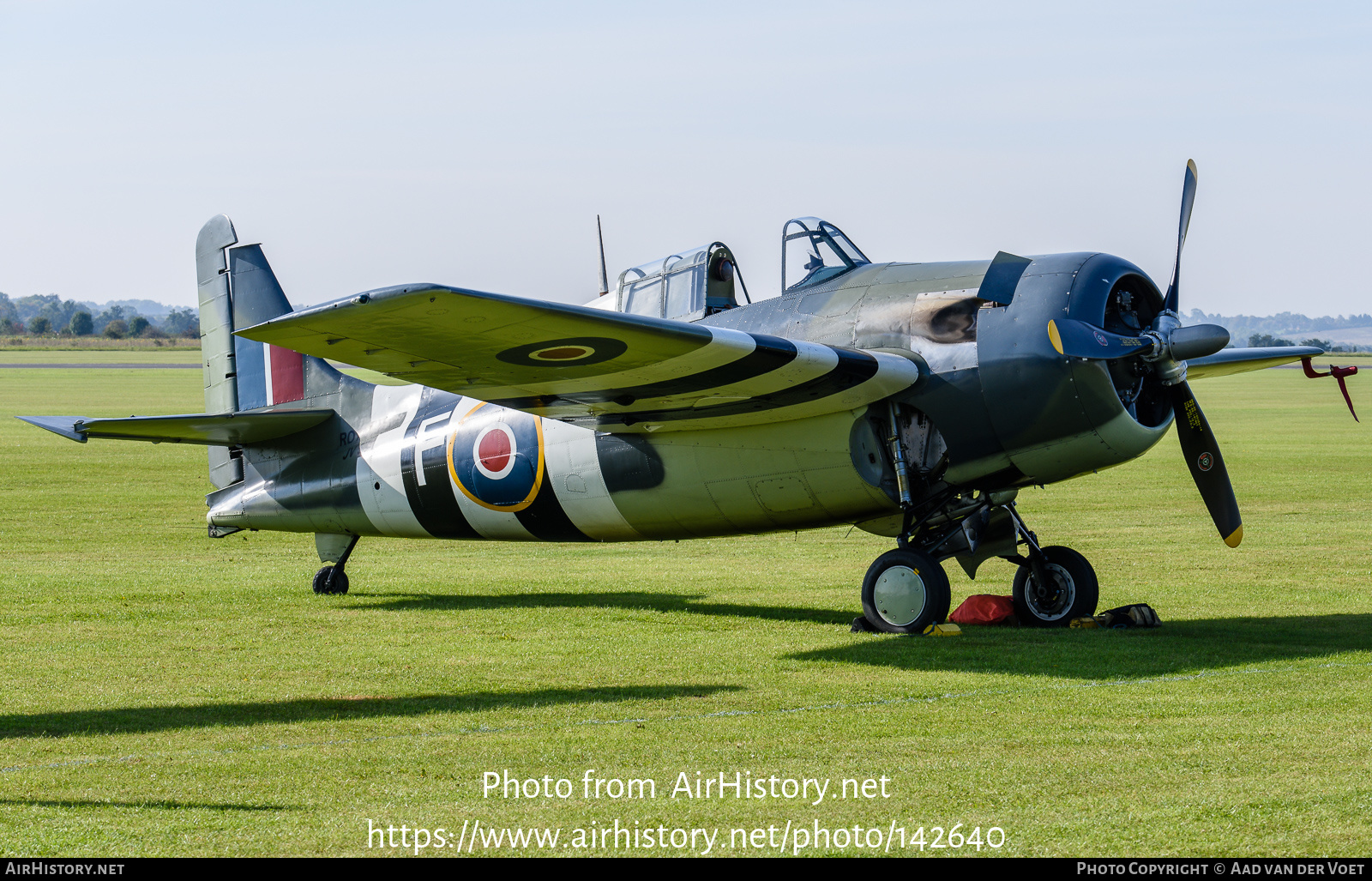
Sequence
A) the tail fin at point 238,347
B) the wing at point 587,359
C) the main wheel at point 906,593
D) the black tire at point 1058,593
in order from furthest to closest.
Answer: the tail fin at point 238,347
the black tire at point 1058,593
the main wheel at point 906,593
the wing at point 587,359

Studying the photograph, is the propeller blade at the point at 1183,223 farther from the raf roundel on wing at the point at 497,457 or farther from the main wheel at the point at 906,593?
the raf roundel on wing at the point at 497,457

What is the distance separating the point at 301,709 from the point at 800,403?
14.7 feet

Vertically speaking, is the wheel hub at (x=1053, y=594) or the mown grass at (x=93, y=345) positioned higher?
the wheel hub at (x=1053, y=594)

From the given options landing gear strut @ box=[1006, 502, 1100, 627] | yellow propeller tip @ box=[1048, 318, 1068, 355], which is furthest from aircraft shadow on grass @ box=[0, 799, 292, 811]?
landing gear strut @ box=[1006, 502, 1100, 627]

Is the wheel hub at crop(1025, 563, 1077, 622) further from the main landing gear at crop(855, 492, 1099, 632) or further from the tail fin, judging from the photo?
the tail fin

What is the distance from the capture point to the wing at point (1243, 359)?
12328 millimetres

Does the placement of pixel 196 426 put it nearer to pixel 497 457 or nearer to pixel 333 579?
pixel 333 579

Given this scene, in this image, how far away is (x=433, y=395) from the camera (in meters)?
13.3

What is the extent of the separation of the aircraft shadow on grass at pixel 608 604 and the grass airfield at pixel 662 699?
0.25 feet

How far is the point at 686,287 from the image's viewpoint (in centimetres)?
1167

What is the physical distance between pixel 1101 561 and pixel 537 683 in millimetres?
8894

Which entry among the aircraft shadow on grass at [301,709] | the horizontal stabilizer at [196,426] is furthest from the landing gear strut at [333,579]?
the aircraft shadow on grass at [301,709]

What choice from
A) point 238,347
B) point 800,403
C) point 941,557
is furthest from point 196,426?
point 941,557

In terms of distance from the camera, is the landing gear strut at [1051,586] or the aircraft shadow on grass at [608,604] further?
the aircraft shadow on grass at [608,604]
